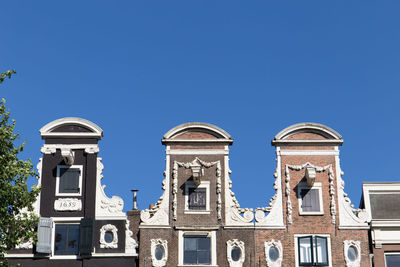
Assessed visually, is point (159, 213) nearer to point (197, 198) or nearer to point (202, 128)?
point (197, 198)

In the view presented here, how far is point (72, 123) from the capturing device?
40000mm

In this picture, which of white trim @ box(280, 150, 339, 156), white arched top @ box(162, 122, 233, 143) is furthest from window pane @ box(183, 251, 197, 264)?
white trim @ box(280, 150, 339, 156)

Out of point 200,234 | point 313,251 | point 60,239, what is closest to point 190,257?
point 200,234

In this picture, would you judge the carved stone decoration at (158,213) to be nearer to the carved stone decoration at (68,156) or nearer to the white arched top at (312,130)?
the carved stone decoration at (68,156)

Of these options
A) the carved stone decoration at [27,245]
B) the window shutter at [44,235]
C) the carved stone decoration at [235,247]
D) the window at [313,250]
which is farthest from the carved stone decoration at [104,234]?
the window at [313,250]

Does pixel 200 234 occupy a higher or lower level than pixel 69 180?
lower

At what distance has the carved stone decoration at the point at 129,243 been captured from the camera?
37.7 meters

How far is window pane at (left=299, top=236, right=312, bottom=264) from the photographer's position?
37812 millimetres

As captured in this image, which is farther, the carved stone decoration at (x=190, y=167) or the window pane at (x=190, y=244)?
the carved stone decoration at (x=190, y=167)

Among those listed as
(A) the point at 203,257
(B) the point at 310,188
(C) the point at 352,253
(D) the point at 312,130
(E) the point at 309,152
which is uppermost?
(D) the point at 312,130

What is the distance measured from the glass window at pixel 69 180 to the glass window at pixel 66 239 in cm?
→ 191

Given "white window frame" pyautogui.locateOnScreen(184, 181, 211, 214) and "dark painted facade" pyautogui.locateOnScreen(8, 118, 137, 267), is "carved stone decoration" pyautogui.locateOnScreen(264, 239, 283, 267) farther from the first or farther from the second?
"dark painted facade" pyautogui.locateOnScreen(8, 118, 137, 267)

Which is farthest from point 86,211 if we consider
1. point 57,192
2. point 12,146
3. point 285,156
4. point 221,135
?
point 285,156

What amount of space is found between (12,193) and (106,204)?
19.7 ft
